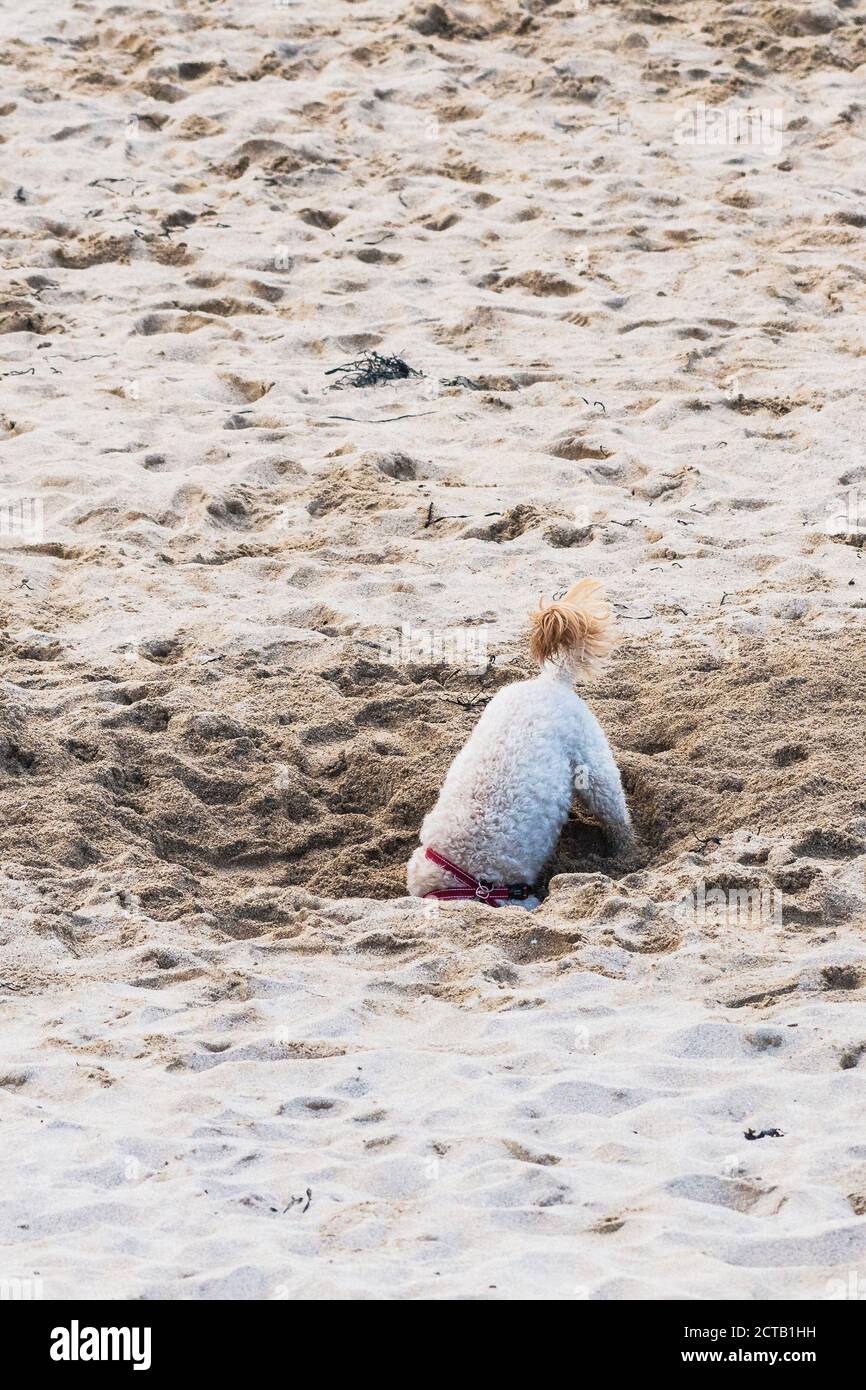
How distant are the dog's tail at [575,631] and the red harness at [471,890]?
26.6 inches

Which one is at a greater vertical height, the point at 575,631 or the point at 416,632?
the point at 575,631

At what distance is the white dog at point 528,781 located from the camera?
15.9ft

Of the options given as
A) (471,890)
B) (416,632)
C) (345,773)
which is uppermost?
(416,632)

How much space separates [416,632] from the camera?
6113 mm

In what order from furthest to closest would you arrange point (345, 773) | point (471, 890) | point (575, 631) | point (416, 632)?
point (416, 632)
point (345, 773)
point (575, 631)
point (471, 890)

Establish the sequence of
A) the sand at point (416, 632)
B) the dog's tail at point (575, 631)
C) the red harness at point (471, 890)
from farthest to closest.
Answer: the dog's tail at point (575, 631) → the red harness at point (471, 890) → the sand at point (416, 632)

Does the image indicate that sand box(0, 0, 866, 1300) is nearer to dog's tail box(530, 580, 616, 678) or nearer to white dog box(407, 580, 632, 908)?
white dog box(407, 580, 632, 908)

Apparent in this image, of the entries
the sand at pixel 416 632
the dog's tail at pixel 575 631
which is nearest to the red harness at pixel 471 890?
the sand at pixel 416 632

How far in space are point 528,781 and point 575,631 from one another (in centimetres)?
44

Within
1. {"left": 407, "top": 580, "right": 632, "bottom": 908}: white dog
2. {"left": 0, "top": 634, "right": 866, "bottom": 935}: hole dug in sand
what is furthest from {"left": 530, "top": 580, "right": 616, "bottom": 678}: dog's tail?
{"left": 0, "top": 634, "right": 866, "bottom": 935}: hole dug in sand

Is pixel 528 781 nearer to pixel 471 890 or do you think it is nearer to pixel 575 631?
pixel 471 890

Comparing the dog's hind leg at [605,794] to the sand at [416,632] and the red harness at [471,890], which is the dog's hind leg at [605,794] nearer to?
the sand at [416,632]

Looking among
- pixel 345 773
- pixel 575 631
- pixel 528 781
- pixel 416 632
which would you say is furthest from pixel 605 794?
pixel 416 632

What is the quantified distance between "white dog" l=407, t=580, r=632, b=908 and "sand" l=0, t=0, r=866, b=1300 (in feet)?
0.41
